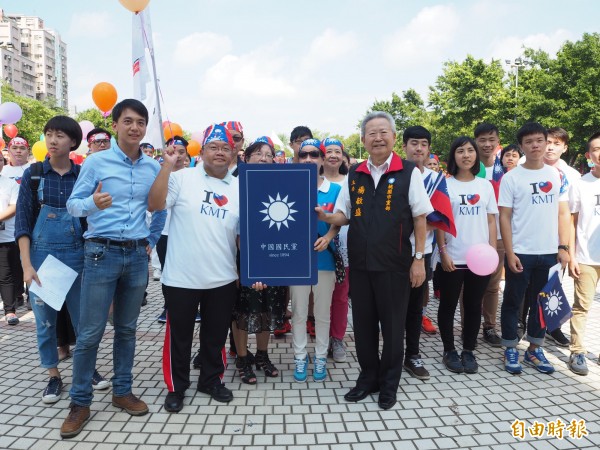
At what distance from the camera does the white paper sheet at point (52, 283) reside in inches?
127

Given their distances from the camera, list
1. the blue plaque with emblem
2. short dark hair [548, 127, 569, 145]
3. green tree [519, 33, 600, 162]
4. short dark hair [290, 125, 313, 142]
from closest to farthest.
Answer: the blue plaque with emblem, short dark hair [548, 127, 569, 145], short dark hair [290, 125, 313, 142], green tree [519, 33, 600, 162]

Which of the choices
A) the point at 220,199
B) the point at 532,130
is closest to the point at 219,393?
the point at 220,199

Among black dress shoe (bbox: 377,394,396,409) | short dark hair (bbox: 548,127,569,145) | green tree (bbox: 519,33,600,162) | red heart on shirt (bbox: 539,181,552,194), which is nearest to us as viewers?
black dress shoe (bbox: 377,394,396,409)

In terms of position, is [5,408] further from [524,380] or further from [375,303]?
[524,380]

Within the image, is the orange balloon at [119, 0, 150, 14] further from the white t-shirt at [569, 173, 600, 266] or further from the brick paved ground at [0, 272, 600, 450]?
the white t-shirt at [569, 173, 600, 266]

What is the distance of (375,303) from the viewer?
348cm

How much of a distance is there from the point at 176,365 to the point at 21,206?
1787 mm

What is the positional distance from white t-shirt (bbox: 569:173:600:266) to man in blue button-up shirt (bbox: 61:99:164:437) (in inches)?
158

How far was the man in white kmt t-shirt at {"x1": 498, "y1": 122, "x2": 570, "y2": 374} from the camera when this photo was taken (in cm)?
394

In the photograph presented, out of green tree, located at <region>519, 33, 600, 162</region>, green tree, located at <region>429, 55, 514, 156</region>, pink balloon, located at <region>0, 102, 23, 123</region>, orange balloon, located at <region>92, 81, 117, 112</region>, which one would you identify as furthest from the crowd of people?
green tree, located at <region>429, 55, 514, 156</region>

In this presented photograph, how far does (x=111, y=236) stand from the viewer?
2.94m

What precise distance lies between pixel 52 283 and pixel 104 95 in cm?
635

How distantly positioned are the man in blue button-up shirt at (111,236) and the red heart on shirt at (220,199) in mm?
487

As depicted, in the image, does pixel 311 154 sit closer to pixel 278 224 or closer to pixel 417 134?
pixel 278 224
